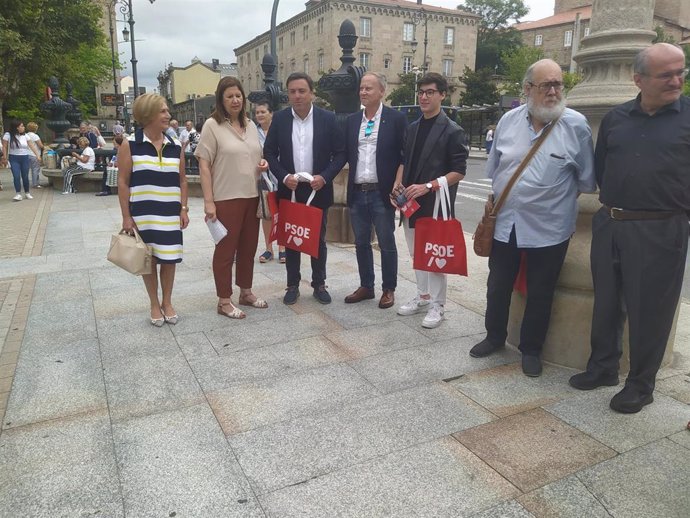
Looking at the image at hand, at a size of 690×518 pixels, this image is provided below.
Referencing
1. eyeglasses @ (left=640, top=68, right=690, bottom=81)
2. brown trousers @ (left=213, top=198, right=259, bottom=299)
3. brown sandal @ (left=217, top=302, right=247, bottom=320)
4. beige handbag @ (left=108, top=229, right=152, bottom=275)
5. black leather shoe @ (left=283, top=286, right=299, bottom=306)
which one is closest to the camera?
eyeglasses @ (left=640, top=68, right=690, bottom=81)

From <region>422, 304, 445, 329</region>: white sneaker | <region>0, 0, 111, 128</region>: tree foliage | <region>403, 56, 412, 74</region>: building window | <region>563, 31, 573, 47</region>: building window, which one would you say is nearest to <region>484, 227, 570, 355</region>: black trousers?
<region>422, 304, 445, 329</region>: white sneaker

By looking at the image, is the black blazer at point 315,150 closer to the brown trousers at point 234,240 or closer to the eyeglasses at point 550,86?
the brown trousers at point 234,240

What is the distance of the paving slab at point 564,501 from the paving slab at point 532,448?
49 mm

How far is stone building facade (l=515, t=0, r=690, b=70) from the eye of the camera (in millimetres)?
60250

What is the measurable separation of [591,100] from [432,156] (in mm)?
1177

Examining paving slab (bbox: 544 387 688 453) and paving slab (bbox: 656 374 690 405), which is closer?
paving slab (bbox: 544 387 688 453)

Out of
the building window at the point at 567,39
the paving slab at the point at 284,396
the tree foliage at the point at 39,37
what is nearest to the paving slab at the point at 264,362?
the paving slab at the point at 284,396

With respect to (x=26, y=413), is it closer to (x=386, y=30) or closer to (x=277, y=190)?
(x=277, y=190)

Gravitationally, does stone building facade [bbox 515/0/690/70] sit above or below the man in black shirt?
above

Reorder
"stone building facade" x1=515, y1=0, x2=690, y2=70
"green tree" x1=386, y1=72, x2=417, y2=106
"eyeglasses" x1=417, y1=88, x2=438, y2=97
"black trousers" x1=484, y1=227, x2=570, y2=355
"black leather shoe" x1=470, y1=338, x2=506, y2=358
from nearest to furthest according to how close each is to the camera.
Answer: "black trousers" x1=484, y1=227, x2=570, y2=355, "black leather shoe" x1=470, y1=338, x2=506, y2=358, "eyeglasses" x1=417, y1=88, x2=438, y2=97, "green tree" x1=386, y1=72, x2=417, y2=106, "stone building facade" x1=515, y1=0, x2=690, y2=70

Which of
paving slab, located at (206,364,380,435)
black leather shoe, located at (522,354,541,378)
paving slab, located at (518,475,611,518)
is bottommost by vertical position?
paving slab, located at (206,364,380,435)

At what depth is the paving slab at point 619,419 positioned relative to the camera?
275cm

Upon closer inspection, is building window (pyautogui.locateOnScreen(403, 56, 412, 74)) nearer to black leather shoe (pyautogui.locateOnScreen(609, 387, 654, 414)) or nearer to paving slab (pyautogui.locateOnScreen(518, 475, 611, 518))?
black leather shoe (pyautogui.locateOnScreen(609, 387, 654, 414))

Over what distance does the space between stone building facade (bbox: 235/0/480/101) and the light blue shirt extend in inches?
2169
